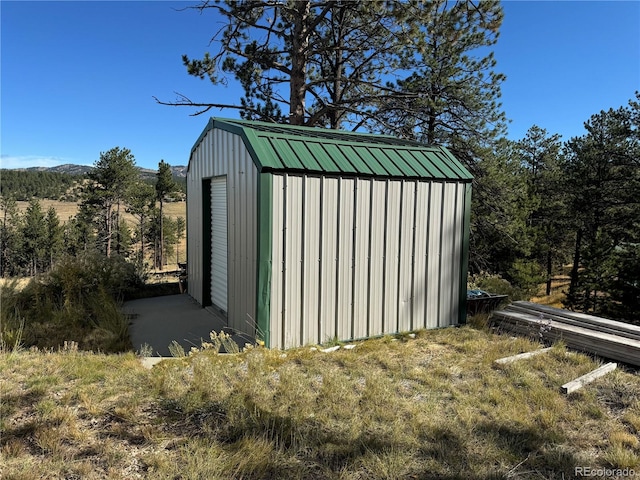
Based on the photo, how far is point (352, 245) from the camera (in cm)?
528

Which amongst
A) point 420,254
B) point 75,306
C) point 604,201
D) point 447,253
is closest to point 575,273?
point 604,201

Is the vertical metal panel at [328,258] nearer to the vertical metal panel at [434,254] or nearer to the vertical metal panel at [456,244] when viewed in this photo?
the vertical metal panel at [434,254]

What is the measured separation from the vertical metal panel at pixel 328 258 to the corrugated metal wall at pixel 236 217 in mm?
860

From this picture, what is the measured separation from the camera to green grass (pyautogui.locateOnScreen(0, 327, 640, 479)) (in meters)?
2.60

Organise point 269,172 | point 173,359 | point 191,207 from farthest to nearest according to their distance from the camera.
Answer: point 191,207
point 269,172
point 173,359

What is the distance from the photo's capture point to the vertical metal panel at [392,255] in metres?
5.52

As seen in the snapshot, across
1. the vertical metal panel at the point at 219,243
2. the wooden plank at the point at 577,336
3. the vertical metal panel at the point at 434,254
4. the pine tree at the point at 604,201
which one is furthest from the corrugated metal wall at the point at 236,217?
the pine tree at the point at 604,201

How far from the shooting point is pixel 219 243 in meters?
6.57

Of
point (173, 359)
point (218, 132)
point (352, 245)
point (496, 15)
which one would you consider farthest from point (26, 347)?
point (496, 15)

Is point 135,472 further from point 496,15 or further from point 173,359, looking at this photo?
point 496,15

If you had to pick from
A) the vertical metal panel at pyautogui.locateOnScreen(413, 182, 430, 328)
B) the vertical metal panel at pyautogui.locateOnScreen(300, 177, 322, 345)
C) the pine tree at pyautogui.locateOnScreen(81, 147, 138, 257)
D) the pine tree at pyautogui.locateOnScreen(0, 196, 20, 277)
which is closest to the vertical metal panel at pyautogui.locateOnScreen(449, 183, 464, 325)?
the vertical metal panel at pyautogui.locateOnScreen(413, 182, 430, 328)

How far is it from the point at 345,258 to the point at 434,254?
5.04 feet

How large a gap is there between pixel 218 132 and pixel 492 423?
5125mm

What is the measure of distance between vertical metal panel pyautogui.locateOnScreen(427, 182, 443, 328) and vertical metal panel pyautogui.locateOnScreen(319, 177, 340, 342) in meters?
1.60
